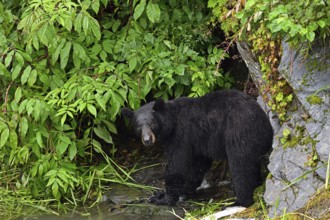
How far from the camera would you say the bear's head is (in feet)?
26.7

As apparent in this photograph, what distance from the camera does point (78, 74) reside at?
870 centimetres

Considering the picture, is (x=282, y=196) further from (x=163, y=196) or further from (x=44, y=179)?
(x=44, y=179)

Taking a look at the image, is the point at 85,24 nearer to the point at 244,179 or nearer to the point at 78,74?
the point at 78,74

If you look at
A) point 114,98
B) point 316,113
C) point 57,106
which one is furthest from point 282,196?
point 57,106

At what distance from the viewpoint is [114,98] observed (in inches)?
324

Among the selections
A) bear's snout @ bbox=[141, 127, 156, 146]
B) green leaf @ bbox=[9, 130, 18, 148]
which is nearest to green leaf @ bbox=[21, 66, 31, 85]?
green leaf @ bbox=[9, 130, 18, 148]

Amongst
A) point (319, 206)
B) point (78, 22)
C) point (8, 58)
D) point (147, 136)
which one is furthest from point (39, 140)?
point (319, 206)

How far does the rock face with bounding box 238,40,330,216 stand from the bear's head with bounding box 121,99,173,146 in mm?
1521

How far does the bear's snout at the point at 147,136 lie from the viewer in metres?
8.09

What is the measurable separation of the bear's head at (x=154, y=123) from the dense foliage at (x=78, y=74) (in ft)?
1.08

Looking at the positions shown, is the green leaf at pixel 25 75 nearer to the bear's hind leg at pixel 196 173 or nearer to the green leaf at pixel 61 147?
the green leaf at pixel 61 147

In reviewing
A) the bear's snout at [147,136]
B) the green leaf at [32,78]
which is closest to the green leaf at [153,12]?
the bear's snout at [147,136]

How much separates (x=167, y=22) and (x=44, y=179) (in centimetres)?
242

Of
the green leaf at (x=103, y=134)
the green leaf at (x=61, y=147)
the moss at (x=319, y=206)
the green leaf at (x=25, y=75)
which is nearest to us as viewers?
the moss at (x=319, y=206)
